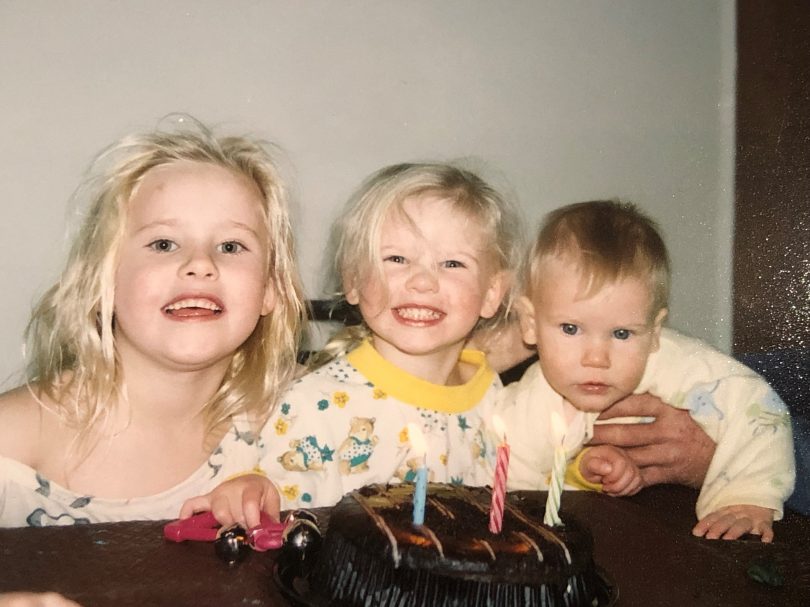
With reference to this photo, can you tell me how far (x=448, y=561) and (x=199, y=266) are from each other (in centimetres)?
58

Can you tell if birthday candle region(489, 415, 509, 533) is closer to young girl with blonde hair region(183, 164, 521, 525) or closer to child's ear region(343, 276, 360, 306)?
young girl with blonde hair region(183, 164, 521, 525)

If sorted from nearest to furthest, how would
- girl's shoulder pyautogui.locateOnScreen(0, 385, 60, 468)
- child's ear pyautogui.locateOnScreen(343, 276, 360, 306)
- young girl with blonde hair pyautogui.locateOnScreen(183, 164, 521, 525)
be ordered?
girl's shoulder pyautogui.locateOnScreen(0, 385, 60, 468)
young girl with blonde hair pyautogui.locateOnScreen(183, 164, 521, 525)
child's ear pyautogui.locateOnScreen(343, 276, 360, 306)

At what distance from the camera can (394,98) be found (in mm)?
1431

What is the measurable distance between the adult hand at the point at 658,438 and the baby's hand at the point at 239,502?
2.09 feet

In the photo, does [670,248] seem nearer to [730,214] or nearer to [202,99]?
[730,214]

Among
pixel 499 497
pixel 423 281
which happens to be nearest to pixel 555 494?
pixel 499 497

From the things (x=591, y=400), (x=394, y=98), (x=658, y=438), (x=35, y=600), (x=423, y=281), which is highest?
(x=394, y=98)

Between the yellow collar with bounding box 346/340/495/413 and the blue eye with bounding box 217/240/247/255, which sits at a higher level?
the blue eye with bounding box 217/240/247/255

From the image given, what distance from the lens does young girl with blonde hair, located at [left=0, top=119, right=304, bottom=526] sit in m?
1.04

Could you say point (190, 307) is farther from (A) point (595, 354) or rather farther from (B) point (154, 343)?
(A) point (595, 354)

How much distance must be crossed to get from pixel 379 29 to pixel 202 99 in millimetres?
357

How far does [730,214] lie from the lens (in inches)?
52.7

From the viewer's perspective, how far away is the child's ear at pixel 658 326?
4.02 ft

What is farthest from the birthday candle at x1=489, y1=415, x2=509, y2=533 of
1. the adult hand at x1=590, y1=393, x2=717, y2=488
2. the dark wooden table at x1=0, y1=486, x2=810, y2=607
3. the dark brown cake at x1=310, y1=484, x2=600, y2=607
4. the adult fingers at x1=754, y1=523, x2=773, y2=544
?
the adult hand at x1=590, y1=393, x2=717, y2=488
